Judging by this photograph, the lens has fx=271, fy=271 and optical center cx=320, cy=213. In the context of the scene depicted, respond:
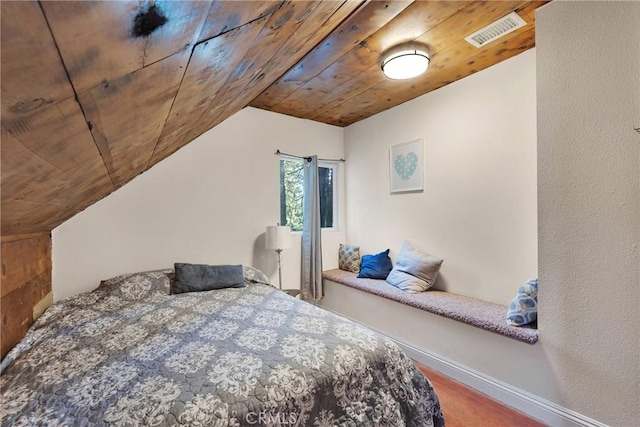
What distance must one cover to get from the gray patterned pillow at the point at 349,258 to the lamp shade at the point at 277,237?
1.00 metres

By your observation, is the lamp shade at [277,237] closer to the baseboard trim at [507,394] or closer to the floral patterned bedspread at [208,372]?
the floral patterned bedspread at [208,372]

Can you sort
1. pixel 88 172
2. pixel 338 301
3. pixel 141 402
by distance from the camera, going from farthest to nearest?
1. pixel 338 301
2. pixel 88 172
3. pixel 141 402

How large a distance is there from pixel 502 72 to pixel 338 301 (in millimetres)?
2802

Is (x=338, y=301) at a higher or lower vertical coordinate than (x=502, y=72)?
lower

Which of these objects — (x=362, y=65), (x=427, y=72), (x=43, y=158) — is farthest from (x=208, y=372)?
(x=427, y=72)

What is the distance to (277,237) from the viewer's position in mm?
2938

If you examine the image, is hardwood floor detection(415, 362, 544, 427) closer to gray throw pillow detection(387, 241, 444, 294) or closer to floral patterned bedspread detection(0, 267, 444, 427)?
floral patterned bedspread detection(0, 267, 444, 427)

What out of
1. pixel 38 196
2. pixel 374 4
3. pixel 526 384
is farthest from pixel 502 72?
pixel 38 196

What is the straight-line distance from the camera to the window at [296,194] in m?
3.47

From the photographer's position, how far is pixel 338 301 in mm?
3285

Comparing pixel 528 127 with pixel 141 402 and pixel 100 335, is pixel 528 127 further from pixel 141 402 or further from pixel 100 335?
pixel 100 335

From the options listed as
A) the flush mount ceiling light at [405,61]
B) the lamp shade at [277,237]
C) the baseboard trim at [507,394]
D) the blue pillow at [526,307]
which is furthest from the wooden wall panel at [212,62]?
the baseboard trim at [507,394]

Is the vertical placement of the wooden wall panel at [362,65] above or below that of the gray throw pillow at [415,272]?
above

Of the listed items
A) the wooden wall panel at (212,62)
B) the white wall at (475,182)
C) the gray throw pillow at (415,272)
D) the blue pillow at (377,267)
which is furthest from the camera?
the blue pillow at (377,267)
